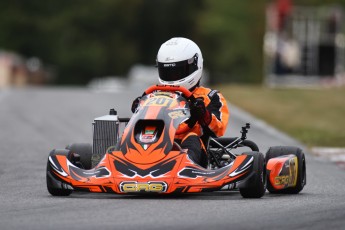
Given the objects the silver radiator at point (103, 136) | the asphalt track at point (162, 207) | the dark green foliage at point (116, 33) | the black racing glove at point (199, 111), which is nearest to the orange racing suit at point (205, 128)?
Result: the black racing glove at point (199, 111)

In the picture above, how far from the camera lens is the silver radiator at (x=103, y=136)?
11312 millimetres

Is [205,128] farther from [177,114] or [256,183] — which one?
[256,183]

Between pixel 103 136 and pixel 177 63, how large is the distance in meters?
1.00

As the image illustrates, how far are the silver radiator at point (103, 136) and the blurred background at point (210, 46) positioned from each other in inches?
407

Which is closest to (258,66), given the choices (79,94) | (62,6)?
(62,6)

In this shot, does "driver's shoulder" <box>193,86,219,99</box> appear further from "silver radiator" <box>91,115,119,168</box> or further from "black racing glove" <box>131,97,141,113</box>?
"silver radiator" <box>91,115,119,168</box>

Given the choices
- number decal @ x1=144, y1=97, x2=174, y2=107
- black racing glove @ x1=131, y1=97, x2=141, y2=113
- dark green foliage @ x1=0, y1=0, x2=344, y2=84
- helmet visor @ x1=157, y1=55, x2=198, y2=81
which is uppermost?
helmet visor @ x1=157, y1=55, x2=198, y2=81

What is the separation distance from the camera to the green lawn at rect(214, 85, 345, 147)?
67.5 feet

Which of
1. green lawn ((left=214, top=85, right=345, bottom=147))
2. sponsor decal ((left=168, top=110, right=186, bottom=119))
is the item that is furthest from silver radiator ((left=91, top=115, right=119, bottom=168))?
green lawn ((left=214, top=85, right=345, bottom=147))

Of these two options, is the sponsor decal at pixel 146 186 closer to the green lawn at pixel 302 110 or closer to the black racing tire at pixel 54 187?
the black racing tire at pixel 54 187

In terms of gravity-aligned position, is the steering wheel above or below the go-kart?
above

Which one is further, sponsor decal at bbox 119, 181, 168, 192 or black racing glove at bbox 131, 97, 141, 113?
black racing glove at bbox 131, 97, 141, 113

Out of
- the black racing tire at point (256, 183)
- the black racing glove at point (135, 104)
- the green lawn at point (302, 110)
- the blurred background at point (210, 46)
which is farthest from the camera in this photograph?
the blurred background at point (210, 46)

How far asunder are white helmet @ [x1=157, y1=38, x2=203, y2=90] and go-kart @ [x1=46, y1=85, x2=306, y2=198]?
48 centimetres
